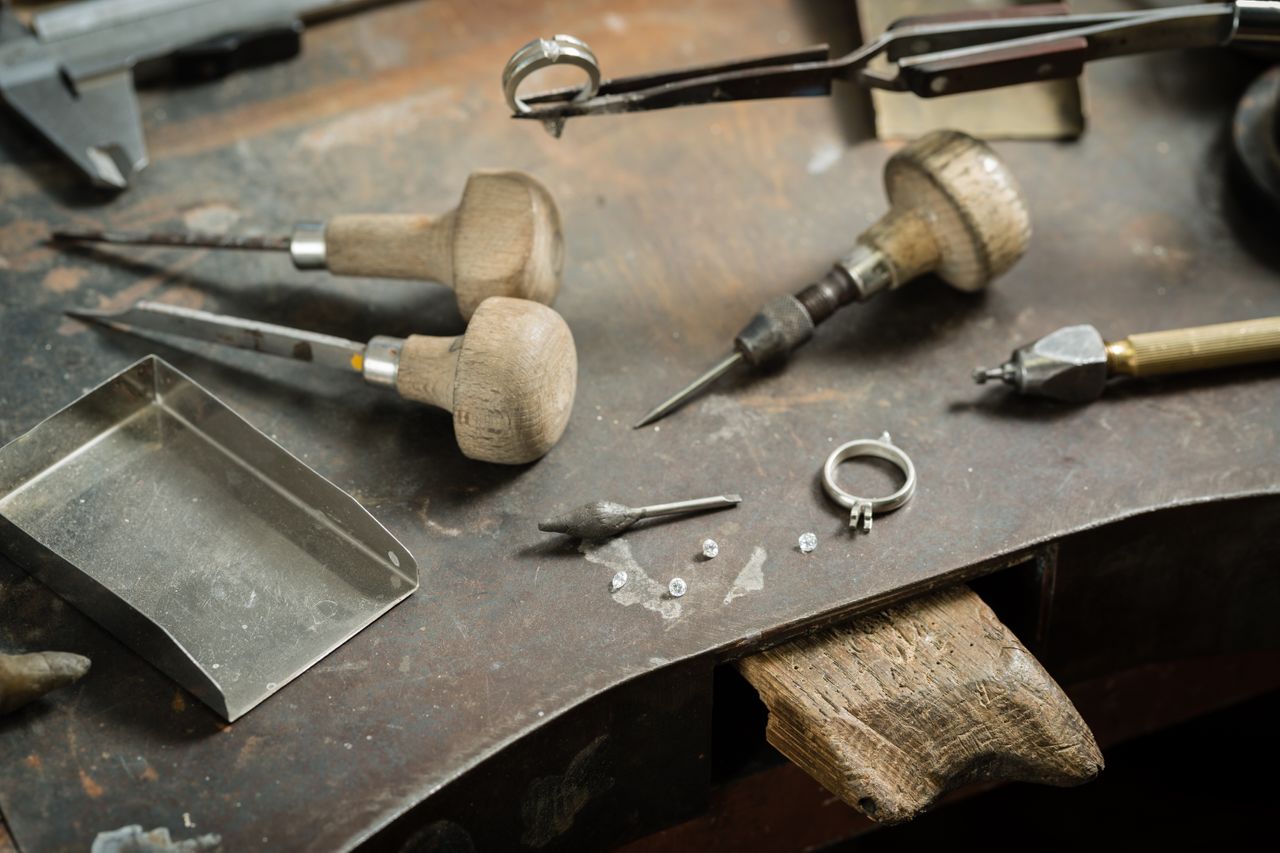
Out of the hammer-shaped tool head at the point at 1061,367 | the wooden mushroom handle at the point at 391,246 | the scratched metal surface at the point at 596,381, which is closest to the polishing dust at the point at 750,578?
the scratched metal surface at the point at 596,381

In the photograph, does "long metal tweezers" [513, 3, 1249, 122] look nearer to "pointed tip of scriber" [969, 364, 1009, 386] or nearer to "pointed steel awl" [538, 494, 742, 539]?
"pointed tip of scriber" [969, 364, 1009, 386]

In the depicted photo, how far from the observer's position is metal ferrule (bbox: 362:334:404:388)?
4.15ft

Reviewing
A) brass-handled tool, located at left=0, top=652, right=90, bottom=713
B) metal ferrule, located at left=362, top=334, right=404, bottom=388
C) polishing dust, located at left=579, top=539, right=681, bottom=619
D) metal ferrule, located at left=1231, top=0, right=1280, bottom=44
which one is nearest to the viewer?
brass-handled tool, located at left=0, top=652, right=90, bottom=713

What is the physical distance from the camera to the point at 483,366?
3.82 ft

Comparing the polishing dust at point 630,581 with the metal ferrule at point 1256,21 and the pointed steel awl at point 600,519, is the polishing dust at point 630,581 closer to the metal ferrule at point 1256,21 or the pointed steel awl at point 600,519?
→ the pointed steel awl at point 600,519

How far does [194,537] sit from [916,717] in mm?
704

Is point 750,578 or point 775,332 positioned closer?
point 750,578

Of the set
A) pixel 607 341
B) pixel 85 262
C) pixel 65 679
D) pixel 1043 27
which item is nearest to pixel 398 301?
pixel 607 341

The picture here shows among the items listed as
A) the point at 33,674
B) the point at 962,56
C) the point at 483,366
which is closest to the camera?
the point at 33,674

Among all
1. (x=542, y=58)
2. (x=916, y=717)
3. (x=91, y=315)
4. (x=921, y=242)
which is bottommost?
(x=916, y=717)

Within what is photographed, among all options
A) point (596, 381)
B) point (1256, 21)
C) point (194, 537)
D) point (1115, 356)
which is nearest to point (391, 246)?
point (596, 381)

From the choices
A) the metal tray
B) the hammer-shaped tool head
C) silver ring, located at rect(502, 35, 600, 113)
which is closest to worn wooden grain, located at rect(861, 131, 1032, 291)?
the hammer-shaped tool head

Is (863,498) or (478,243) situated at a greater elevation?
(478,243)

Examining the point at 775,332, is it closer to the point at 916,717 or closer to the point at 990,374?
the point at 990,374
